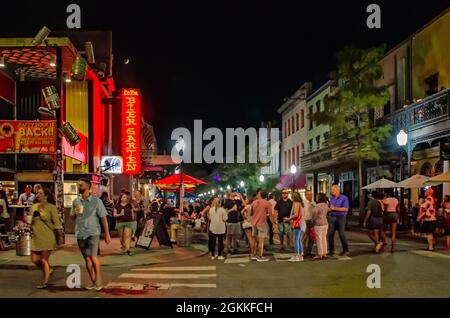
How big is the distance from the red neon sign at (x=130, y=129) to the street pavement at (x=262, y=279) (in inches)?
536

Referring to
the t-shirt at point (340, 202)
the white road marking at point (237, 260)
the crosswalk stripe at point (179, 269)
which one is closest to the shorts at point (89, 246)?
the crosswalk stripe at point (179, 269)

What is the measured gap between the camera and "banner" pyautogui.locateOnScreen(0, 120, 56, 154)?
1800 cm

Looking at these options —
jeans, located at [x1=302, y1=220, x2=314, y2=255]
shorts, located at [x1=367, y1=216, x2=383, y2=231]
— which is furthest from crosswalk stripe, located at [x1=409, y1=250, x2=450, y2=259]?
jeans, located at [x1=302, y1=220, x2=314, y2=255]

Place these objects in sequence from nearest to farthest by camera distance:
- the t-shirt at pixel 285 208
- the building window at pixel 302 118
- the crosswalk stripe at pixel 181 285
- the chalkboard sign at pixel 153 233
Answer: the crosswalk stripe at pixel 181 285 < the t-shirt at pixel 285 208 < the chalkboard sign at pixel 153 233 < the building window at pixel 302 118

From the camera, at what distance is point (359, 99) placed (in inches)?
1089

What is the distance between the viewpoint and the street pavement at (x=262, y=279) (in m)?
9.12

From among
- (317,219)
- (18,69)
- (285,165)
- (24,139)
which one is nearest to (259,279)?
(317,219)

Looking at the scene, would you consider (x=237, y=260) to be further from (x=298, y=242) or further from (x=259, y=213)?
(x=298, y=242)

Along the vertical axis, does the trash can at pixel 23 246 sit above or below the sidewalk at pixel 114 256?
above

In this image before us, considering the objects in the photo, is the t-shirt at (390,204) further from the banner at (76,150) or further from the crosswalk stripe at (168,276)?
the banner at (76,150)

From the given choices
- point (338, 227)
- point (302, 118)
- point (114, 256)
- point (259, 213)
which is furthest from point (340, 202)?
point (302, 118)

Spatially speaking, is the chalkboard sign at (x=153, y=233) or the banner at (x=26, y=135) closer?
the chalkboard sign at (x=153, y=233)

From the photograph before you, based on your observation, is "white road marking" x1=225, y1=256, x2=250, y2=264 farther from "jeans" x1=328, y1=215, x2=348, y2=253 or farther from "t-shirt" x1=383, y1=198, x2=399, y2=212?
"t-shirt" x1=383, y1=198, x2=399, y2=212

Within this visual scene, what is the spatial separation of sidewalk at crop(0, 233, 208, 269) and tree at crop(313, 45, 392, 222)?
13.2 meters
